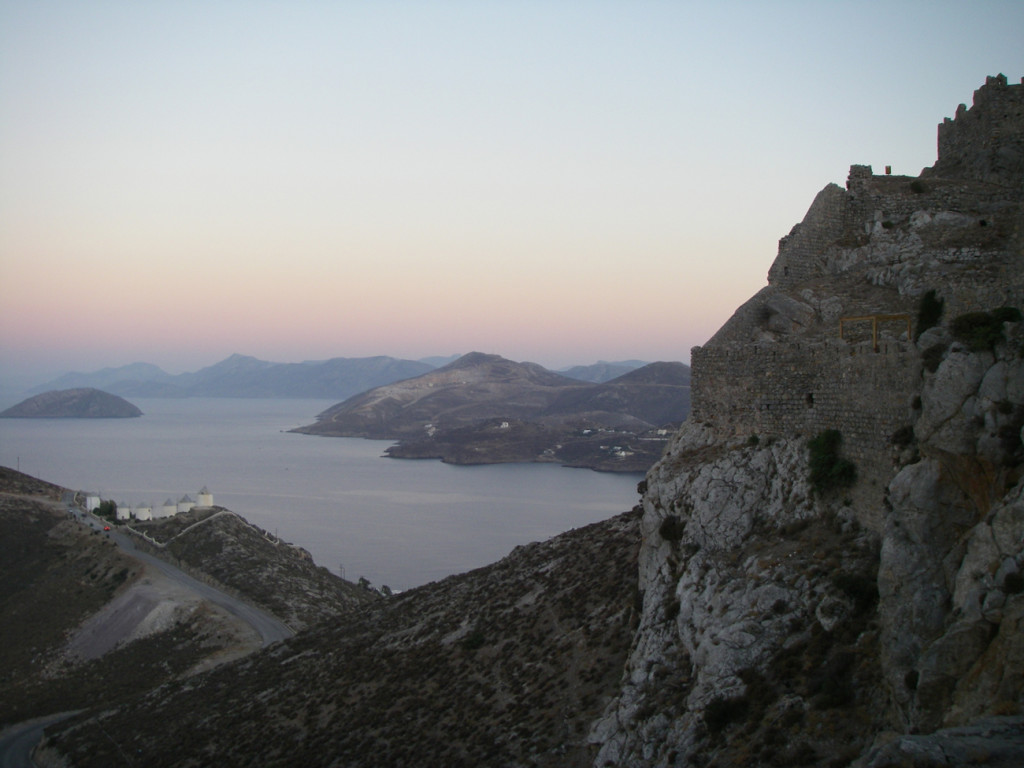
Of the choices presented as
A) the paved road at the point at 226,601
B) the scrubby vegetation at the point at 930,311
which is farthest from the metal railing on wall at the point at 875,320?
the paved road at the point at 226,601

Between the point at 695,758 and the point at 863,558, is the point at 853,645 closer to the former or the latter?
the point at 863,558

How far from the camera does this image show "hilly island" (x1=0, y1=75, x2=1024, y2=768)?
9.82 meters

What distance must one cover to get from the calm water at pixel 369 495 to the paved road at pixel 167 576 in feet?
59.7

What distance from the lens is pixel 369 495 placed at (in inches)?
4919

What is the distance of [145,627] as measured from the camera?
48.7 m

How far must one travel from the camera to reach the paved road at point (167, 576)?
34.9 metres

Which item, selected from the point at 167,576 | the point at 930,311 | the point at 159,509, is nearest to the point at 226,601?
the point at 167,576

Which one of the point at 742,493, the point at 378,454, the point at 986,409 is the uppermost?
the point at 986,409

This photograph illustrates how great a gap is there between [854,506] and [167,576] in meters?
53.0

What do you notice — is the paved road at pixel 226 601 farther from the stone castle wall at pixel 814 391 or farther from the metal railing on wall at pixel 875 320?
the metal railing on wall at pixel 875 320

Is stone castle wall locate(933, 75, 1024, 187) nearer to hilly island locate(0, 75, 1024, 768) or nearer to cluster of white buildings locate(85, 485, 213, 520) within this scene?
hilly island locate(0, 75, 1024, 768)

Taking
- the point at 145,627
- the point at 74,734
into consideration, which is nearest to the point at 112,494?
the point at 145,627

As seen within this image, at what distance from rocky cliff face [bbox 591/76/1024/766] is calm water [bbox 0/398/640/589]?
56.6 meters

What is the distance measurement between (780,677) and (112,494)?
127 meters
